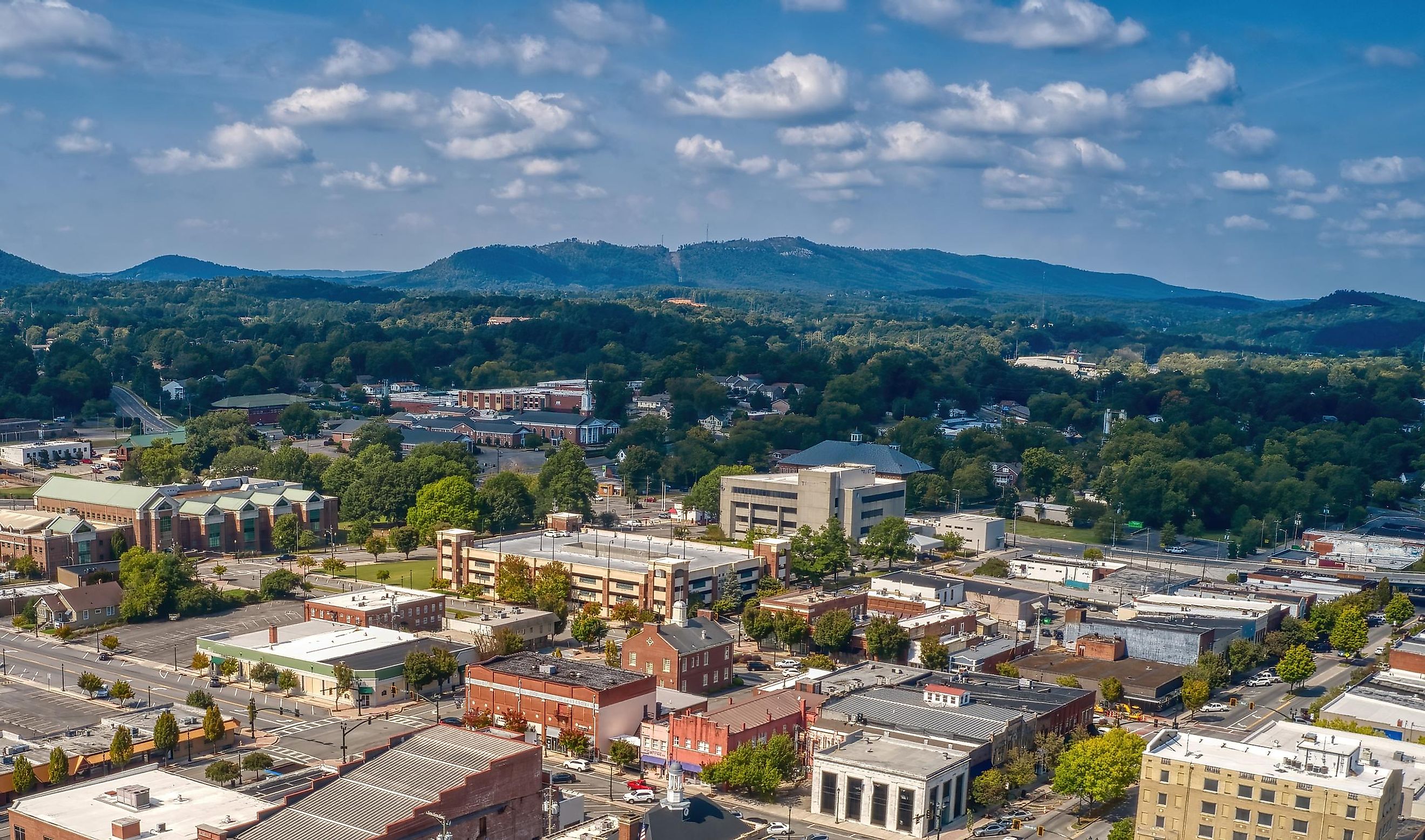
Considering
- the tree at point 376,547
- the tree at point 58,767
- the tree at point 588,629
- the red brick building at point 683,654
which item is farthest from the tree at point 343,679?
the tree at point 376,547

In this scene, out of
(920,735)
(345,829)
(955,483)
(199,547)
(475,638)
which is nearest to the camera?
(345,829)

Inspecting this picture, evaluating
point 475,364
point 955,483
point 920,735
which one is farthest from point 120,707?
point 475,364

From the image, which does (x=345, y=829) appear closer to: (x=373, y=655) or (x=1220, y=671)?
(x=373, y=655)

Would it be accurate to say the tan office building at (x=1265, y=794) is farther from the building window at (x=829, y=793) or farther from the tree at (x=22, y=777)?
the tree at (x=22, y=777)

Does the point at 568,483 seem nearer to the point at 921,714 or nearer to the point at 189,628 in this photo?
the point at 189,628

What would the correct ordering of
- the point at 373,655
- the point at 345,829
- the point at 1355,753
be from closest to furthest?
the point at 345,829
the point at 1355,753
the point at 373,655
